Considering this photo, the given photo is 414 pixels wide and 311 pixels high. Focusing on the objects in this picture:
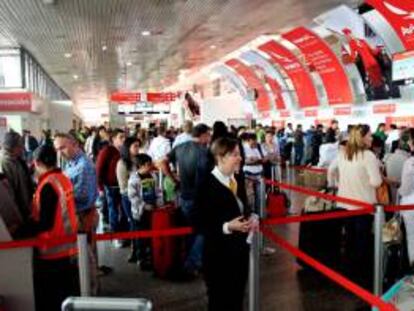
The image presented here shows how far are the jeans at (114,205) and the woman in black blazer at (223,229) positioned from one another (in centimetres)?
409

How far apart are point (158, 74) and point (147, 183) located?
2210cm

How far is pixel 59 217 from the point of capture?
10.9 ft

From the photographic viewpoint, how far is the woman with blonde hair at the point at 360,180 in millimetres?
4602

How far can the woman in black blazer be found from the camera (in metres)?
2.94

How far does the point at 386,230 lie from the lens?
467cm

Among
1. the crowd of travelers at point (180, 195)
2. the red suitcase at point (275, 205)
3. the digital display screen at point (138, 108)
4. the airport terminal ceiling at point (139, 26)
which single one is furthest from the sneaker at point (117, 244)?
the digital display screen at point (138, 108)

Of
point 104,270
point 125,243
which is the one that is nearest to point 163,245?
point 104,270

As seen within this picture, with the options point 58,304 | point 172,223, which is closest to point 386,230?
point 172,223

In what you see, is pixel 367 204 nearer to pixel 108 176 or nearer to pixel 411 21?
pixel 108 176

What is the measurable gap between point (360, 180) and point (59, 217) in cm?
281

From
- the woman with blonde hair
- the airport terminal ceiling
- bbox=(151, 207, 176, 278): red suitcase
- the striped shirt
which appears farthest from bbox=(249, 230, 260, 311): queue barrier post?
the airport terminal ceiling

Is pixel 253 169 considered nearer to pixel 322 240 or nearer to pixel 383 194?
pixel 322 240

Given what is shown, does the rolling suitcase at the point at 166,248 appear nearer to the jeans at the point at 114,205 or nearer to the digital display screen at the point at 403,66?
the jeans at the point at 114,205

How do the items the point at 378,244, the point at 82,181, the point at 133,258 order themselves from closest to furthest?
the point at 378,244, the point at 82,181, the point at 133,258
